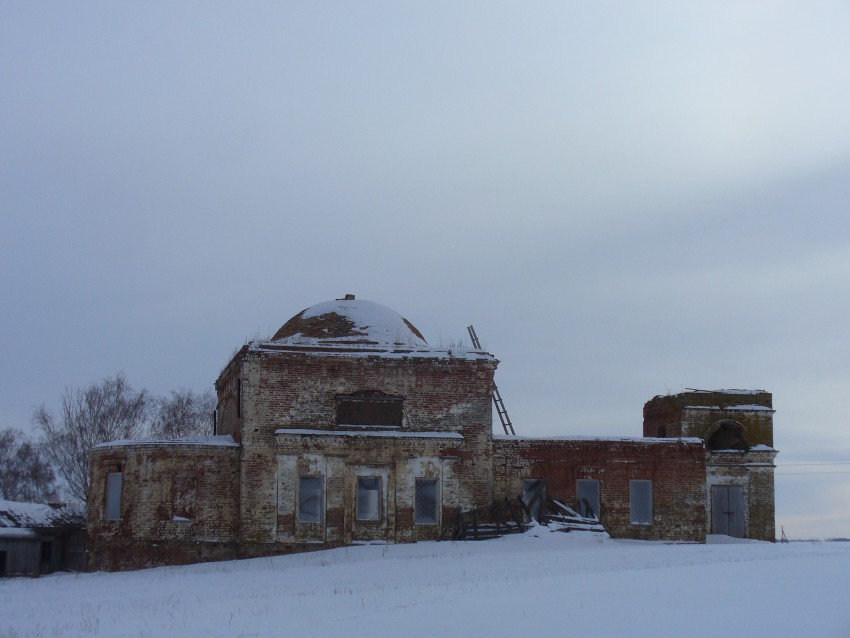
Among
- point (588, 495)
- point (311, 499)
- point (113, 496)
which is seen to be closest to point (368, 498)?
point (311, 499)

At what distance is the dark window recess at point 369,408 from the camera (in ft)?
92.2

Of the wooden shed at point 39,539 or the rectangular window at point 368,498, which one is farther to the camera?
the wooden shed at point 39,539

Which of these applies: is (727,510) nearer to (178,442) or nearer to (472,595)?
(178,442)

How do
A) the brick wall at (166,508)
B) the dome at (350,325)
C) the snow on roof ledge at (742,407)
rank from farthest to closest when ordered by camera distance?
1. the snow on roof ledge at (742,407)
2. the dome at (350,325)
3. the brick wall at (166,508)

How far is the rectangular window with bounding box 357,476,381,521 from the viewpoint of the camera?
90.6 ft

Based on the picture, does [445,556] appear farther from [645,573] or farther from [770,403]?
[770,403]

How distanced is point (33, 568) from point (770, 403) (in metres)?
25.3

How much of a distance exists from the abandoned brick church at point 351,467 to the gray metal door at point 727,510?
5.44 m

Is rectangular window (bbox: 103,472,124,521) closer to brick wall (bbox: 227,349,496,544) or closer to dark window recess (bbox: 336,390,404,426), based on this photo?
brick wall (bbox: 227,349,496,544)

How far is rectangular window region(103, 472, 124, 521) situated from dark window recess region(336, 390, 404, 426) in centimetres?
593

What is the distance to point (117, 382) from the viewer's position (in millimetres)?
48312

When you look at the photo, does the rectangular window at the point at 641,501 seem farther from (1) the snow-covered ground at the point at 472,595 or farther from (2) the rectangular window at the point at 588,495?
(1) the snow-covered ground at the point at 472,595

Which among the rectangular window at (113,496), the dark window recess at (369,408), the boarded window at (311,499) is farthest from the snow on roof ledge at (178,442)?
the dark window recess at (369,408)

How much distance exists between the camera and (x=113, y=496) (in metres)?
27.1
